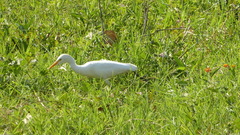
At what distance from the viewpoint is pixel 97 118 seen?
443 centimetres

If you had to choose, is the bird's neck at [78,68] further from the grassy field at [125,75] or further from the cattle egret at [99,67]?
the grassy field at [125,75]

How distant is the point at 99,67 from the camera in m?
5.38

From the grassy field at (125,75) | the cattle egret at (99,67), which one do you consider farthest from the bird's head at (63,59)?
the grassy field at (125,75)

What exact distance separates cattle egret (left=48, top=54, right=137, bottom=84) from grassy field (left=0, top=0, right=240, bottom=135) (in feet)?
0.28

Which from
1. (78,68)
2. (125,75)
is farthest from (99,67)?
(125,75)

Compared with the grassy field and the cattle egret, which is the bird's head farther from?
the grassy field

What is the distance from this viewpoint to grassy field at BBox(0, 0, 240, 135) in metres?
4.38

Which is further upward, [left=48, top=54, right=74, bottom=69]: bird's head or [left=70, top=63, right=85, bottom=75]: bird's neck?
[left=48, top=54, right=74, bottom=69]: bird's head

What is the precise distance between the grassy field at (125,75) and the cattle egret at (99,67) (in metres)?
0.08

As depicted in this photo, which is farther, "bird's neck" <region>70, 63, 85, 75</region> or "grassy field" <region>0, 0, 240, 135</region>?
"bird's neck" <region>70, 63, 85, 75</region>

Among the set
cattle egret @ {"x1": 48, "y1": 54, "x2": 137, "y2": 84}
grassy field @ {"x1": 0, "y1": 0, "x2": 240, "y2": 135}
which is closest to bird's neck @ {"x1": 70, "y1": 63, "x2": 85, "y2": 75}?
cattle egret @ {"x1": 48, "y1": 54, "x2": 137, "y2": 84}

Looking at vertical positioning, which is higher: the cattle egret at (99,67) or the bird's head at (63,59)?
the bird's head at (63,59)

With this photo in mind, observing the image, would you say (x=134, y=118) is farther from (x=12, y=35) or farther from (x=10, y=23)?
(x=10, y=23)

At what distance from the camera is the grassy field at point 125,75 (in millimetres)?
4375
